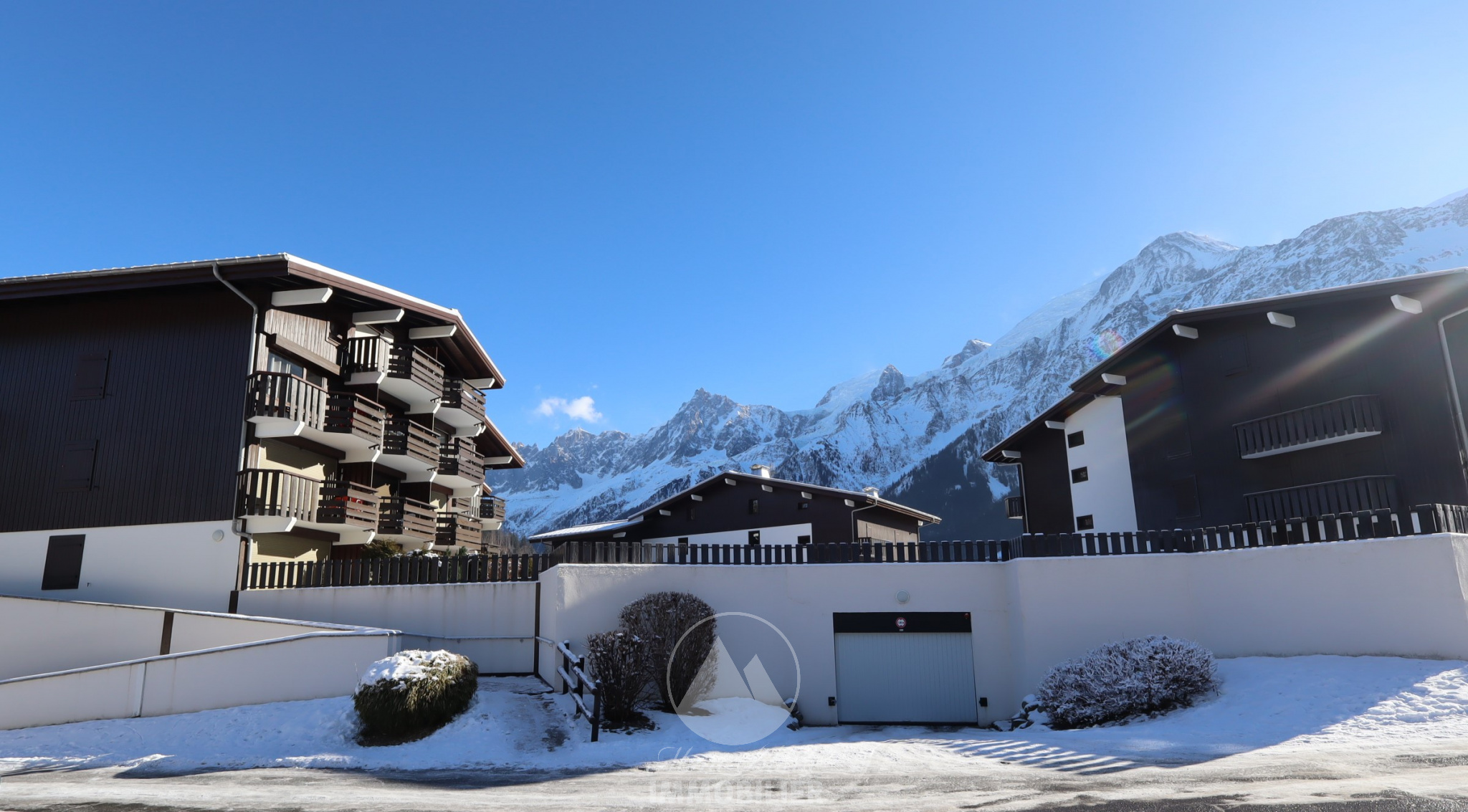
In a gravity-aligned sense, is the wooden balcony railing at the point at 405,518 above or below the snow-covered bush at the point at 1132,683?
above

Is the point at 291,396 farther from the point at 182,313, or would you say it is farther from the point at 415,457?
the point at 415,457

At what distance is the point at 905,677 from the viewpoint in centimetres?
1838

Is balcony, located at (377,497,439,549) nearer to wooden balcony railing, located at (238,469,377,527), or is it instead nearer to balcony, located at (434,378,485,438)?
wooden balcony railing, located at (238,469,377,527)

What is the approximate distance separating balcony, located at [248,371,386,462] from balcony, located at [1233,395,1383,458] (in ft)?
81.4

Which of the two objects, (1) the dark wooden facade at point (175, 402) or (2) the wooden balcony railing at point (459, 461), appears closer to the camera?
(1) the dark wooden facade at point (175, 402)

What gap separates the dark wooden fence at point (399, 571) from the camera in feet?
65.1

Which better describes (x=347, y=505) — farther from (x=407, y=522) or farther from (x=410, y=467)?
(x=410, y=467)

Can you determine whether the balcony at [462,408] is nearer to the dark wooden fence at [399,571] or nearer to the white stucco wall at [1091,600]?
the dark wooden fence at [399,571]

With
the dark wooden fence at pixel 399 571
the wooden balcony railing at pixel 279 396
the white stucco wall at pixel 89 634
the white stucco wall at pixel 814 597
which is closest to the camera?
the white stucco wall at pixel 89 634

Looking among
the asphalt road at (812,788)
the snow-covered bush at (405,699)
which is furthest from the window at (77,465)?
the snow-covered bush at (405,699)

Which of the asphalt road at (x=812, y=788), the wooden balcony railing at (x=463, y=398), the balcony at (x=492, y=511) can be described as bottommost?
the asphalt road at (x=812, y=788)

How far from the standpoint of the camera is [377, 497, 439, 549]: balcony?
25500mm

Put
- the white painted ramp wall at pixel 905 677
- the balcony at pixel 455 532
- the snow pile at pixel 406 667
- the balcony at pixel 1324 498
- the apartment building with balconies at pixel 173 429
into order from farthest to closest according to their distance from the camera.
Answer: the balcony at pixel 455 532 → the balcony at pixel 1324 498 → the apartment building with balconies at pixel 173 429 → the white painted ramp wall at pixel 905 677 → the snow pile at pixel 406 667

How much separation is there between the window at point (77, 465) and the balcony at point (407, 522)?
23.1 ft
